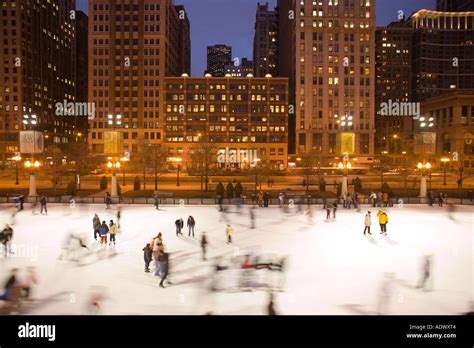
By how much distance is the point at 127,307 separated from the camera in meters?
12.0

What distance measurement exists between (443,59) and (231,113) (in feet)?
347

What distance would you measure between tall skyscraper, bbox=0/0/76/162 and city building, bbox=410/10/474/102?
424ft

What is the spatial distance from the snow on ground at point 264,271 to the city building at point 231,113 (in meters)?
78.4

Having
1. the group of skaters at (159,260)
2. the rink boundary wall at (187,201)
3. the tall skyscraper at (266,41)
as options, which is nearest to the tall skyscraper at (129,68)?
the rink boundary wall at (187,201)

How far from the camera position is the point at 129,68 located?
10538cm

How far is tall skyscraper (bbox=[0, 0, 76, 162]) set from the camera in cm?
11581

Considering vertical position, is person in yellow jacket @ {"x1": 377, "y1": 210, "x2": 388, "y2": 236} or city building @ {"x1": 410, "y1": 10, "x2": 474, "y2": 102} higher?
city building @ {"x1": 410, "y1": 10, "x2": 474, "y2": 102}

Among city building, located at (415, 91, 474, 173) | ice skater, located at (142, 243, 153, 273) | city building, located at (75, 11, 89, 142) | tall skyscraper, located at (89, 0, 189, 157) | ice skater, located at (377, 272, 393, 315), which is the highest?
city building, located at (75, 11, 89, 142)

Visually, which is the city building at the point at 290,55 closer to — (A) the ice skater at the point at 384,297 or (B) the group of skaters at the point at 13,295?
(A) the ice skater at the point at 384,297

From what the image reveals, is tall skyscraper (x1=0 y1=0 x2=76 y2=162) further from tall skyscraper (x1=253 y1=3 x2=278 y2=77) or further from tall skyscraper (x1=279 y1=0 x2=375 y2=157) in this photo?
tall skyscraper (x1=253 y1=3 x2=278 y2=77)

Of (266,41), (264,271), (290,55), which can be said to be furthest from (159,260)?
(266,41)

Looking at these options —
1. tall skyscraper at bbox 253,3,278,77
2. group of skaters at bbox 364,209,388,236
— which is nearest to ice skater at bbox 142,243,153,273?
group of skaters at bbox 364,209,388,236

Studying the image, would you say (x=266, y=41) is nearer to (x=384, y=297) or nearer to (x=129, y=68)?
(x=129, y=68)
